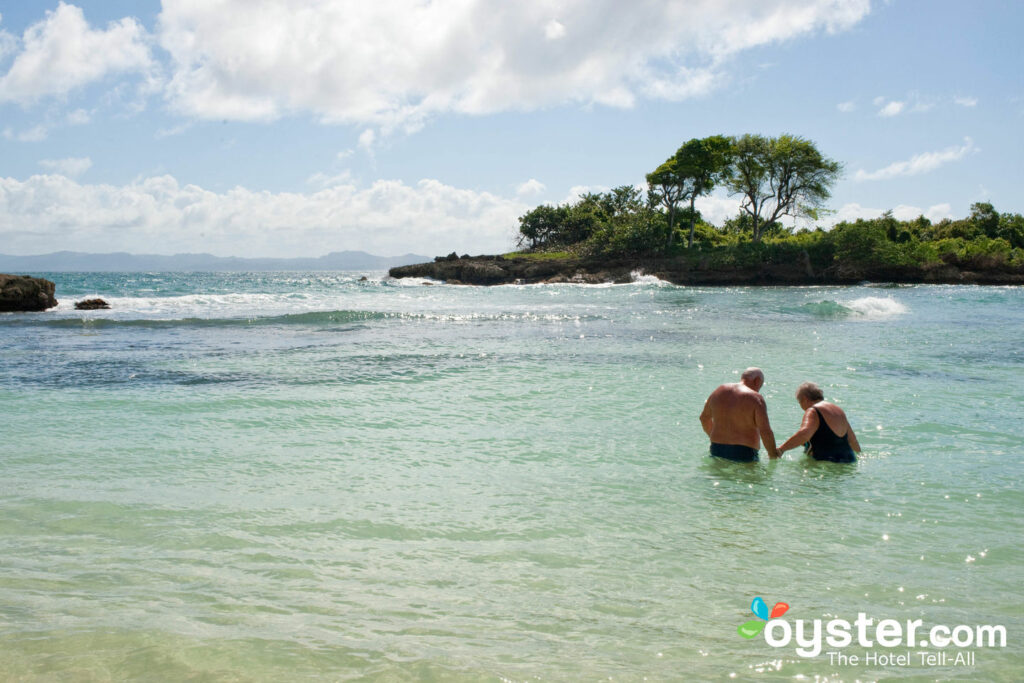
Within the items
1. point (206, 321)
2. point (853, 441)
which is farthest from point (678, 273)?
point (853, 441)

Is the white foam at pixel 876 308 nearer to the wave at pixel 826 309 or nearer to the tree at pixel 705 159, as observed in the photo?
the wave at pixel 826 309

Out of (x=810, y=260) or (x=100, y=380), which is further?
(x=810, y=260)

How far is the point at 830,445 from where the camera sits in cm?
723

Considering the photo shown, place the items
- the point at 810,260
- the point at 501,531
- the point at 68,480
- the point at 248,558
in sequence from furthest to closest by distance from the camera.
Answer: the point at 810,260
the point at 68,480
the point at 501,531
the point at 248,558

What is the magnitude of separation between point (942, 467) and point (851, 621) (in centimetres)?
413

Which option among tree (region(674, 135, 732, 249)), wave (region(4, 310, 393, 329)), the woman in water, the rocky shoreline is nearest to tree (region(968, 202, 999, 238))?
the rocky shoreline

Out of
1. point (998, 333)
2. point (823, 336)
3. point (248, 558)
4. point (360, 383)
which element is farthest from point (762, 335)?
point (248, 558)

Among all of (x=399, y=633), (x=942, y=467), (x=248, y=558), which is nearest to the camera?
(x=399, y=633)

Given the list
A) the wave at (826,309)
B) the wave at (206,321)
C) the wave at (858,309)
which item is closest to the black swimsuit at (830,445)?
the wave at (858,309)

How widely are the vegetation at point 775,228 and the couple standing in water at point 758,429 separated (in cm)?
5456

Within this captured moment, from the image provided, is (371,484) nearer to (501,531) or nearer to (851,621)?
(501,531)

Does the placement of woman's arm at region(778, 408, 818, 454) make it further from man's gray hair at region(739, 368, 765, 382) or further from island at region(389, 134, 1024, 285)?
island at region(389, 134, 1024, 285)

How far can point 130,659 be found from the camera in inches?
137

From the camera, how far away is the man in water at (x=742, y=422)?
7.16 metres
